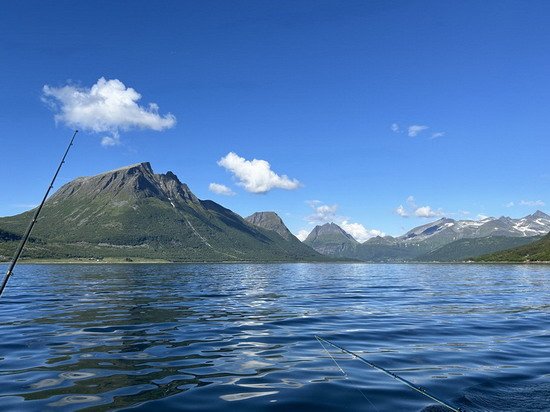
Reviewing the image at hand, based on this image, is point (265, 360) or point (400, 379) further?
point (265, 360)

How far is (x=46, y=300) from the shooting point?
42312 millimetres

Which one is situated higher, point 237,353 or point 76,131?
point 76,131

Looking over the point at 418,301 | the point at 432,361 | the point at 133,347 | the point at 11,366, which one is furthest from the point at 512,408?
the point at 418,301

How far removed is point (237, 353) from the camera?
1866cm

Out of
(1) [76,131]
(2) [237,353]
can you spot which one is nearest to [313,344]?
(2) [237,353]

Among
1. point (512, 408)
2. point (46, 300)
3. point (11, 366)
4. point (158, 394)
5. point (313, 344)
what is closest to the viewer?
point (512, 408)

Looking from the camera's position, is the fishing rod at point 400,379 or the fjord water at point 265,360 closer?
the fishing rod at point 400,379

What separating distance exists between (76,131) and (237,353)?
1251 cm

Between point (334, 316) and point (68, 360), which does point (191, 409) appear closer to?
point (68, 360)

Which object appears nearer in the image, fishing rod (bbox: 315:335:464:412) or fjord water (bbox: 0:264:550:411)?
fishing rod (bbox: 315:335:464:412)

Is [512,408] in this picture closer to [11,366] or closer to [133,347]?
[133,347]

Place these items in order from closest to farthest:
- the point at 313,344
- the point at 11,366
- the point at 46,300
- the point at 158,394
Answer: the point at 158,394 → the point at 11,366 → the point at 313,344 → the point at 46,300

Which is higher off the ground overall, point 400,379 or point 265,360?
point 400,379

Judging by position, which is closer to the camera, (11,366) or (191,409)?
(191,409)
